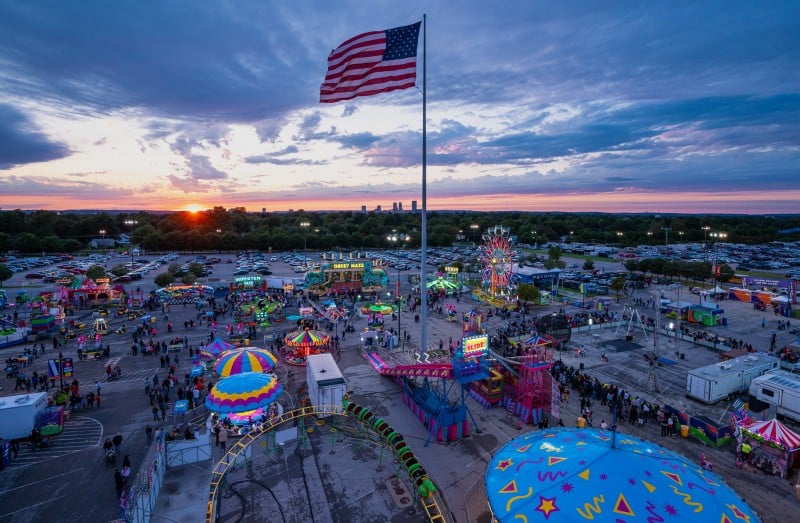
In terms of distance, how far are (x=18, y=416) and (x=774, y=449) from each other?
102 ft

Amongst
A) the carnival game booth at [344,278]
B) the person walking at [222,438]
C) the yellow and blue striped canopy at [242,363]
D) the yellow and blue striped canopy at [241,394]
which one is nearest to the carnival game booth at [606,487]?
the yellow and blue striped canopy at [241,394]

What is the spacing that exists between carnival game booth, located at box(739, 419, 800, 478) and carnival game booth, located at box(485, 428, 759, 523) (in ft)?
30.0

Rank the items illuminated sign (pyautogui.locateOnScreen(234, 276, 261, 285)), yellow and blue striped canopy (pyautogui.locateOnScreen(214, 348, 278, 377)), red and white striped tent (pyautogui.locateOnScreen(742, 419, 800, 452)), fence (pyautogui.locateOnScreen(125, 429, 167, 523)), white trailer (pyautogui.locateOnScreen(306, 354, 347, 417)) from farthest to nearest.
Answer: illuminated sign (pyautogui.locateOnScreen(234, 276, 261, 285))
yellow and blue striped canopy (pyautogui.locateOnScreen(214, 348, 278, 377))
white trailer (pyautogui.locateOnScreen(306, 354, 347, 417))
red and white striped tent (pyautogui.locateOnScreen(742, 419, 800, 452))
fence (pyautogui.locateOnScreen(125, 429, 167, 523))

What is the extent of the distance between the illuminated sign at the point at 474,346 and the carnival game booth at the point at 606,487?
944 centimetres

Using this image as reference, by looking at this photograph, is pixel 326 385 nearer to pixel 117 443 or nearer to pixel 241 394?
pixel 241 394

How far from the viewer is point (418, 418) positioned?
20.1m

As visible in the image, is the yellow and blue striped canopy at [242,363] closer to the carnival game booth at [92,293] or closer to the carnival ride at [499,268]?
the carnival ride at [499,268]

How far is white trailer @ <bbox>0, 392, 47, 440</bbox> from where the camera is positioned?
17.3 meters

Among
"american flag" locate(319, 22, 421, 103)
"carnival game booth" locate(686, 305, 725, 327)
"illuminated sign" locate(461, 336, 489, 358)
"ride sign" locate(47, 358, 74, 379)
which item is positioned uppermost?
"american flag" locate(319, 22, 421, 103)

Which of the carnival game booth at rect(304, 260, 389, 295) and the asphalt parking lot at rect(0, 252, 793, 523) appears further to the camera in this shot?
the carnival game booth at rect(304, 260, 389, 295)

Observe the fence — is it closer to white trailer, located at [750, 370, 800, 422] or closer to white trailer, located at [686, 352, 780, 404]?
white trailer, located at [686, 352, 780, 404]

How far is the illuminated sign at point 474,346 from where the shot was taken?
20312 millimetres

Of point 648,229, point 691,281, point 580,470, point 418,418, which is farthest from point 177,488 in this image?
point 648,229

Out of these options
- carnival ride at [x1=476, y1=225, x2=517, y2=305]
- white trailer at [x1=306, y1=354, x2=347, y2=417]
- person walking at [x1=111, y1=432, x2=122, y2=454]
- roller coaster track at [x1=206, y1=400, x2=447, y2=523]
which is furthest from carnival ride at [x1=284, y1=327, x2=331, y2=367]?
carnival ride at [x1=476, y1=225, x2=517, y2=305]
